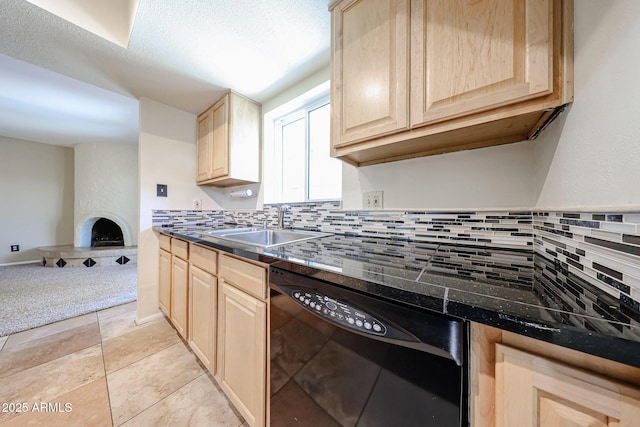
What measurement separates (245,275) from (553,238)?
1.12 meters

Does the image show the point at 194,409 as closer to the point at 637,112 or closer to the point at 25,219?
the point at 637,112

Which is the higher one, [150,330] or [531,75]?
[531,75]

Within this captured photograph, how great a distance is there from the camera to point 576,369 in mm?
327

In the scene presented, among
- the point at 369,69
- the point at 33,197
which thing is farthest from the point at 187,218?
the point at 33,197

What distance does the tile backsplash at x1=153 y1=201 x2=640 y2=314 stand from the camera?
396mm

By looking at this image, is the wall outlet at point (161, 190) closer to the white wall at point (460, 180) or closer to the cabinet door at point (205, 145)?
the cabinet door at point (205, 145)

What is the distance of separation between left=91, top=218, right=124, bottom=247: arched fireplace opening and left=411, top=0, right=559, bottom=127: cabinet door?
235 inches

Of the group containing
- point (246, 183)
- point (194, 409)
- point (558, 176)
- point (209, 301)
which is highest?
point (246, 183)

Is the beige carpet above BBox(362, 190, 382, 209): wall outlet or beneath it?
beneath

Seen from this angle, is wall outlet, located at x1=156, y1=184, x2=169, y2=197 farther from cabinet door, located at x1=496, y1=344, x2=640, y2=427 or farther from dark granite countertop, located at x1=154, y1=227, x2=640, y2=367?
cabinet door, located at x1=496, y1=344, x2=640, y2=427

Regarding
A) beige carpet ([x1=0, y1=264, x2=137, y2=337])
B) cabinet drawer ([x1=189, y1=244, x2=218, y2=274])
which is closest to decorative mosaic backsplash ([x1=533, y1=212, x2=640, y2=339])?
cabinet drawer ([x1=189, y1=244, x2=218, y2=274])

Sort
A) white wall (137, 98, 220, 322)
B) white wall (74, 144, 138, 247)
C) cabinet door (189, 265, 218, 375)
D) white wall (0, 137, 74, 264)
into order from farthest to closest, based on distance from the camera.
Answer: white wall (74, 144, 138, 247) → white wall (0, 137, 74, 264) → white wall (137, 98, 220, 322) → cabinet door (189, 265, 218, 375)

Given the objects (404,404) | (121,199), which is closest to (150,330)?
(404,404)

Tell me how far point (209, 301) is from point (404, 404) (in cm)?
108
